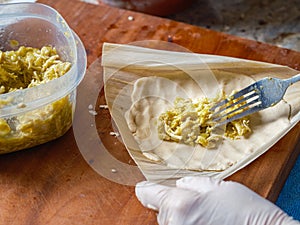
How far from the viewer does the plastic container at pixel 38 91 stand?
1265 millimetres

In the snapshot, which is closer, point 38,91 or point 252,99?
point 38,91

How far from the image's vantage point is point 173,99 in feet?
4.91

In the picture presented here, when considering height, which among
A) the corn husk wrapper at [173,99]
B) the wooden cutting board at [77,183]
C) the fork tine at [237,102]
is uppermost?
the fork tine at [237,102]

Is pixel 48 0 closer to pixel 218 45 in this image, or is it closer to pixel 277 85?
pixel 218 45

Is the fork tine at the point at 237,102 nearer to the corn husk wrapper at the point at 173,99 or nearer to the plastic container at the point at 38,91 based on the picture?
the corn husk wrapper at the point at 173,99

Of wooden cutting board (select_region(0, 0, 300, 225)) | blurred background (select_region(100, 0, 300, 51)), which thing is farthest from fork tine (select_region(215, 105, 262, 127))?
blurred background (select_region(100, 0, 300, 51))

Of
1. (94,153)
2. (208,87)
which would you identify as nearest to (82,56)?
(94,153)

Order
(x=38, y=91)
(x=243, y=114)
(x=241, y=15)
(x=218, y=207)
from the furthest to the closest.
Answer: (x=241, y=15)
(x=243, y=114)
(x=38, y=91)
(x=218, y=207)

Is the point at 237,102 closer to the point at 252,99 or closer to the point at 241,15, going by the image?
the point at 252,99

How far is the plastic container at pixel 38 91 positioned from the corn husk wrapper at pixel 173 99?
16 centimetres

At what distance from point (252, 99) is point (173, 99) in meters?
0.21

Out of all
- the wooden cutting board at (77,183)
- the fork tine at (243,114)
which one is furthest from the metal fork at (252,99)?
the wooden cutting board at (77,183)

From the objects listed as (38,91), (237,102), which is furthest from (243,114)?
(38,91)

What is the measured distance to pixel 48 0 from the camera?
180 cm
